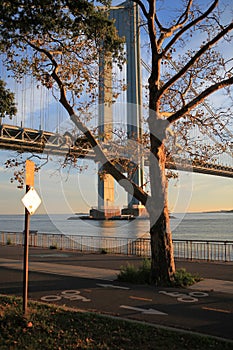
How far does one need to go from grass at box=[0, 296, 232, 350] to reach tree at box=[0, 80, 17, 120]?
5.89 metres

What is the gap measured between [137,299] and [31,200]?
3562 millimetres

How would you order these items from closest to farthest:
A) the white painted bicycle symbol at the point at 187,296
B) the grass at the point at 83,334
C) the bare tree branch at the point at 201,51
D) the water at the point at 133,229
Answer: the grass at the point at 83,334
the white painted bicycle symbol at the point at 187,296
the bare tree branch at the point at 201,51
the water at the point at 133,229

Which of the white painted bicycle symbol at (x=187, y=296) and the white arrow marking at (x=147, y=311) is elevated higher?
the white arrow marking at (x=147, y=311)

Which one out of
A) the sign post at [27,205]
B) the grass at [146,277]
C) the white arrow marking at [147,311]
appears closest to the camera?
the sign post at [27,205]

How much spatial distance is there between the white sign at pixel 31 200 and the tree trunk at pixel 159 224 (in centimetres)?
478

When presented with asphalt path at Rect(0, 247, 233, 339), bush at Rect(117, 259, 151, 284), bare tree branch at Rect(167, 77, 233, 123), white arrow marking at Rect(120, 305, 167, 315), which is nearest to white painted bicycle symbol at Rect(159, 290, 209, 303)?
asphalt path at Rect(0, 247, 233, 339)

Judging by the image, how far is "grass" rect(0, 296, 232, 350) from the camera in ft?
18.5

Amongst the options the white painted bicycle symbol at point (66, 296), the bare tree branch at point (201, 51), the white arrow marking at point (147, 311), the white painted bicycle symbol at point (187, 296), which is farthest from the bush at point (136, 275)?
the bare tree branch at point (201, 51)

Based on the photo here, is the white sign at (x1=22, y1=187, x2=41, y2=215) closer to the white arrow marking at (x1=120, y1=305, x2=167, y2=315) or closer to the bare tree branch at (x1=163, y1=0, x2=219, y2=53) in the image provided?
the white arrow marking at (x1=120, y1=305, x2=167, y2=315)

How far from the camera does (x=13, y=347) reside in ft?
18.0

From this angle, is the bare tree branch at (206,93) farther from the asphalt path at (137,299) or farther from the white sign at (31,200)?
the white sign at (31,200)

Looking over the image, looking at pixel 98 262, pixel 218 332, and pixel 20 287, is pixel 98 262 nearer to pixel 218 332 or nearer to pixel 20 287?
pixel 20 287

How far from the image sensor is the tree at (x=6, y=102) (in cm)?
1127

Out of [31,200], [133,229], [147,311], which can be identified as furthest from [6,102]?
[133,229]
